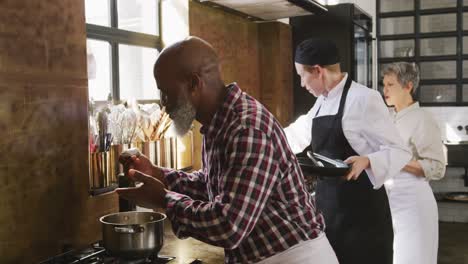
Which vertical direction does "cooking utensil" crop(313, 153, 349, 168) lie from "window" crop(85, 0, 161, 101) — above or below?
below

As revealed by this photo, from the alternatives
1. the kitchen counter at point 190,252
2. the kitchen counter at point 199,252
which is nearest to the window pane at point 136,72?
the kitchen counter at point 199,252

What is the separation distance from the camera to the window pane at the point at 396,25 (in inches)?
257

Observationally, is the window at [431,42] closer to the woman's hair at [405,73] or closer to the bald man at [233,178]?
the woman's hair at [405,73]

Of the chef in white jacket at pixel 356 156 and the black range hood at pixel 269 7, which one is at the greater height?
the black range hood at pixel 269 7

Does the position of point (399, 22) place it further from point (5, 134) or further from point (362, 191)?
point (5, 134)

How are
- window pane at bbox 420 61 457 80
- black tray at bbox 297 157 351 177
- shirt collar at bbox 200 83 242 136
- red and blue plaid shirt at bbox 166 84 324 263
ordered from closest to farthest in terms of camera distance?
red and blue plaid shirt at bbox 166 84 324 263, shirt collar at bbox 200 83 242 136, black tray at bbox 297 157 351 177, window pane at bbox 420 61 457 80

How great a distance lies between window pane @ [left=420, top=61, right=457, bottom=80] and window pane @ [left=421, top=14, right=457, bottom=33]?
1.30ft

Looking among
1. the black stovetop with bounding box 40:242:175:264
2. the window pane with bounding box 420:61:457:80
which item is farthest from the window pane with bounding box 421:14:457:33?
the black stovetop with bounding box 40:242:175:264

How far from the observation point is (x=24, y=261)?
1.75m

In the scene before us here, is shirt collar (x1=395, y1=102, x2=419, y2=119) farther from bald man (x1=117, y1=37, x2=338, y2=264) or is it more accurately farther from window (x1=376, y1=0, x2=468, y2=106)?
window (x1=376, y1=0, x2=468, y2=106)

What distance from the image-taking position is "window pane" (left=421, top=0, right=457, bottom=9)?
6.29 meters

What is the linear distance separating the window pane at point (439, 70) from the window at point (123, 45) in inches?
176

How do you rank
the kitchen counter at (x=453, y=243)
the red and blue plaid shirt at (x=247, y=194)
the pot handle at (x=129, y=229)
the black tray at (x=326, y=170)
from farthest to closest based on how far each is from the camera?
the kitchen counter at (x=453, y=243) → the black tray at (x=326, y=170) → the pot handle at (x=129, y=229) → the red and blue plaid shirt at (x=247, y=194)

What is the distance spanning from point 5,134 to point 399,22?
578 cm
